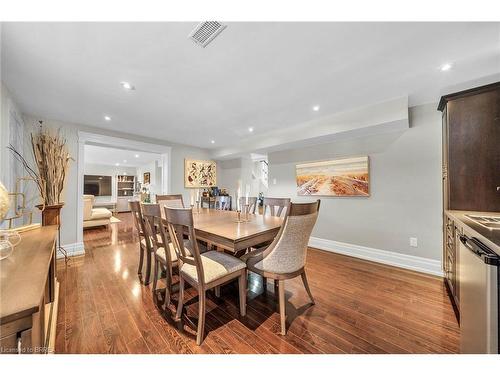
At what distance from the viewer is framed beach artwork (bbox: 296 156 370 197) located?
3105 mm

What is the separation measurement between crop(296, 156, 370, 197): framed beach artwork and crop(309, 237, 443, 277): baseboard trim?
0.87 meters

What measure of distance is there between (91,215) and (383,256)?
6.51 meters

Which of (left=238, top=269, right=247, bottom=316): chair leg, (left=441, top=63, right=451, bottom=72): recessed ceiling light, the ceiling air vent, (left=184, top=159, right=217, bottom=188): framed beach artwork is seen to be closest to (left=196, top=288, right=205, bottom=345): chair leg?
(left=238, top=269, right=247, bottom=316): chair leg

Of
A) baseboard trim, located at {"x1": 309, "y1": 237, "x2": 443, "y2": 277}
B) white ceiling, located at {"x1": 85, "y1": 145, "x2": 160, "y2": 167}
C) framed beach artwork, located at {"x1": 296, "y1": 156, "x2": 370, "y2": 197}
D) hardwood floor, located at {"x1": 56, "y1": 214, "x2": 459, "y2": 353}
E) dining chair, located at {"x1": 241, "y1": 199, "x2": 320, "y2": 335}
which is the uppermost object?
white ceiling, located at {"x1": 85, "y1": 145, "x2": 160, "y2": 167}

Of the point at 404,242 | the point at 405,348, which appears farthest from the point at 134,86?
the point at 404,242

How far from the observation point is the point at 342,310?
1764 millimetres

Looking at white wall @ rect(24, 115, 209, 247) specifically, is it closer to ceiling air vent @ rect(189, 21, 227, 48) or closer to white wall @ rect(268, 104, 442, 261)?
ceiling air vent @ rect(189, 21, 227, 48)

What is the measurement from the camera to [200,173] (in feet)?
17.2

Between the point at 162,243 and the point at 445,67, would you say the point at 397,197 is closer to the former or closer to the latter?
the point at 445,67

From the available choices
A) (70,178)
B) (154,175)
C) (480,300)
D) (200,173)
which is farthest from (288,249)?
(154,175)

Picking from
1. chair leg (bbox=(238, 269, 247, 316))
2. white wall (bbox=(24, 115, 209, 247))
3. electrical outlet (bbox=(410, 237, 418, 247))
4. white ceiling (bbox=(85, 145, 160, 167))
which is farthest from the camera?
white ceiling (bbox=(85, 145, 160, 167))

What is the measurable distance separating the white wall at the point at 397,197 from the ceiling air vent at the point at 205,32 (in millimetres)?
2693

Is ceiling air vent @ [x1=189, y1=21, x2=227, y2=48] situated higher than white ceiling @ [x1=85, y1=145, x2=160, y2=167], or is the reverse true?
white ceiling @ [x1=85, y1=145, x2=160, y2=167]
